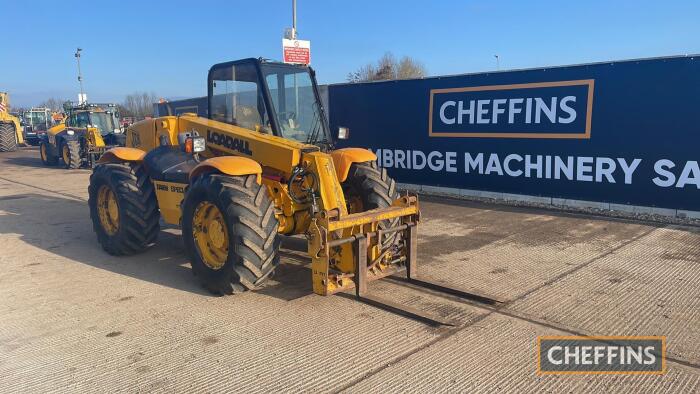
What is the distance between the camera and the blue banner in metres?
8.24

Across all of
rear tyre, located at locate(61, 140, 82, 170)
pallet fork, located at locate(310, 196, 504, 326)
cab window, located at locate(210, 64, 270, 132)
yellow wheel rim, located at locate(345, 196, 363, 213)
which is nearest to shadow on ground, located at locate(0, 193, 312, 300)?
pallet fork, located at locate(310, 196, 504, 326)

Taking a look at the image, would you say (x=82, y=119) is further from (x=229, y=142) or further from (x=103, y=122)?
(x=229, y=142)

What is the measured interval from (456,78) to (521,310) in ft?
22.6

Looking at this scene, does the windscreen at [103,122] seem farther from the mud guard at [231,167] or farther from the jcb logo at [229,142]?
the mud guard at [231,167]

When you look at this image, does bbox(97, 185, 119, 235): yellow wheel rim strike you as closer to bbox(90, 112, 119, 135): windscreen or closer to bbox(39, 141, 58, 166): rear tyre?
bbox(90, 112, 119, 135): windscreen

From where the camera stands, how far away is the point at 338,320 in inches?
173

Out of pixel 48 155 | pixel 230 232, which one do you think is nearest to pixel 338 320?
pixel 230 232

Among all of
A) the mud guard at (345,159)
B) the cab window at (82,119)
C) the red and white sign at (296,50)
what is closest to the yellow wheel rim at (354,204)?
the mud guard at (345,159)

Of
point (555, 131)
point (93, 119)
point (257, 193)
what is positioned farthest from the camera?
point (93, 119)

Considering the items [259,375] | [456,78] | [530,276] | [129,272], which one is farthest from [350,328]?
[456,78]

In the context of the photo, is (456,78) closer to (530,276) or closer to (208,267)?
(530,276)

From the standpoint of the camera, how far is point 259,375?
3510 mm

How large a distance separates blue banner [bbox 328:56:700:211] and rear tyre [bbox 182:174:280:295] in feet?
21.3

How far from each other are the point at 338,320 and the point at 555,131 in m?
6.72
